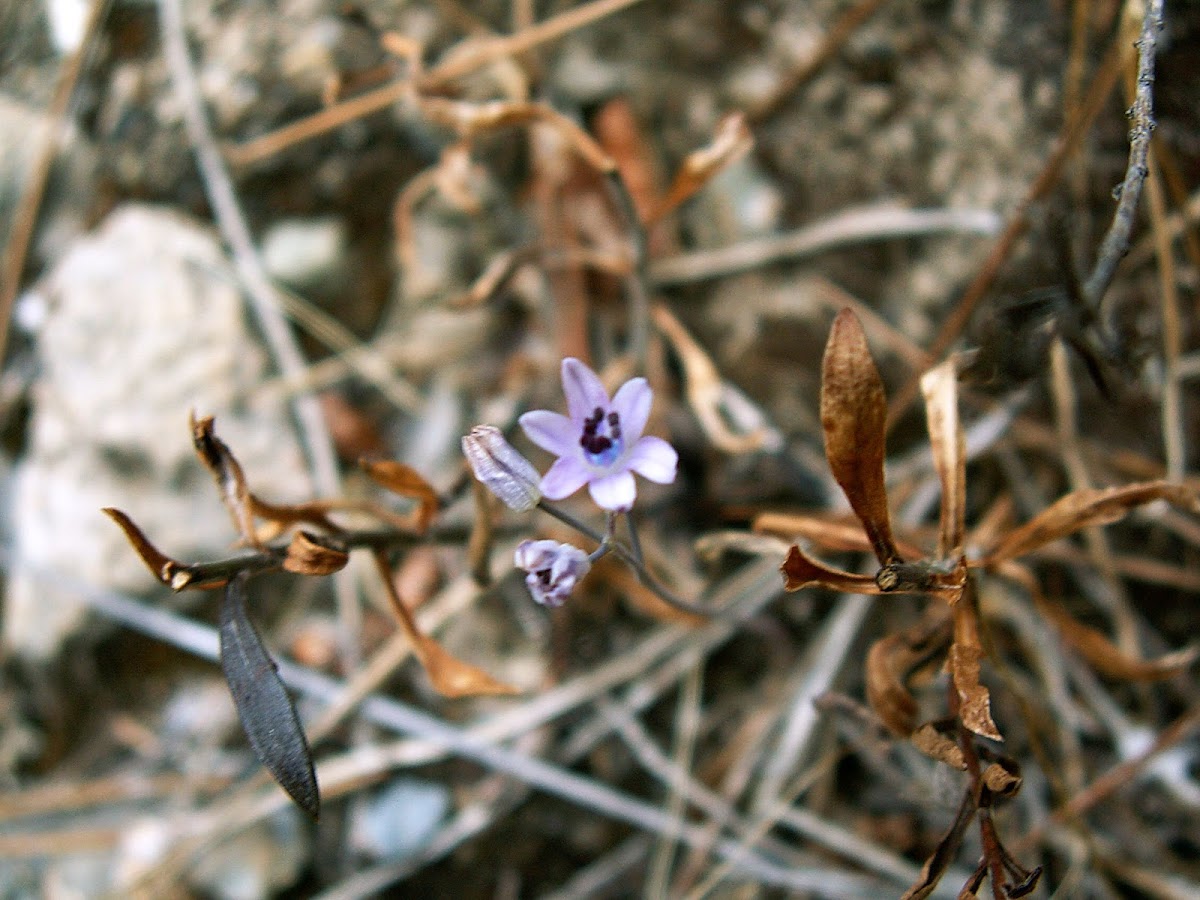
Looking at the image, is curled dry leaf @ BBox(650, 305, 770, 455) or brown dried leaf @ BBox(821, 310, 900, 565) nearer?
brown dried leaf @ BBox(821, 310, 900, 565)

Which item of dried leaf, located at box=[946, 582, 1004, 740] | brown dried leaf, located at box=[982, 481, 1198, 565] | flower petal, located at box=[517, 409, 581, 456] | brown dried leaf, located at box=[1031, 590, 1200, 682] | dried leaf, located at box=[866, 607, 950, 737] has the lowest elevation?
brown dried leaf, located at box=[1031, 590, 1200, 682]

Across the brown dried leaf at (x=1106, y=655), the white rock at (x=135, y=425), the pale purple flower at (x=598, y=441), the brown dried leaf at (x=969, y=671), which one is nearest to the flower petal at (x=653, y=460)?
the pale purple flower at (x=598, y=441)

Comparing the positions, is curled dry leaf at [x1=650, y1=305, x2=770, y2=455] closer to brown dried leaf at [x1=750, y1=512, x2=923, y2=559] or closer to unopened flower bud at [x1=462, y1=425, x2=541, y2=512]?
brown dried leaf at [x1=750, y1=512, x2=923, y2=559]

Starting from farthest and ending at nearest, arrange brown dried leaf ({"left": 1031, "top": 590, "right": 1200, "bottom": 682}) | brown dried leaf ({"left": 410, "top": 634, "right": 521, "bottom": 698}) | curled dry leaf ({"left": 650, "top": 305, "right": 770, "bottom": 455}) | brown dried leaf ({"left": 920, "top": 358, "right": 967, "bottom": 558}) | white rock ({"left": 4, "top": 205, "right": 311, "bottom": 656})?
white rock ({"left": 4, "top": 205, "right": 311, "bottom": 656}), curled dry leaf ({"left": 650, "top": 305, "right": 770, "bottom": 455}), brown dried leaf ({"left": 1031, "top": 590, "right": 1200, "bottom": 682}), brown dried leaf ({"left": 410, "top": 634, "right": 521, "bottom": 698}), brown dried leaf ({"left": 920, "top": 358, "right": 967, "bottom": 558})

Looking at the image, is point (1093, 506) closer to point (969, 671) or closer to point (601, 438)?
point (969, 671)

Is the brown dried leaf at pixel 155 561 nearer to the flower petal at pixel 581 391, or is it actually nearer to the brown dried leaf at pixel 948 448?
the flower petal at pixel 581 391

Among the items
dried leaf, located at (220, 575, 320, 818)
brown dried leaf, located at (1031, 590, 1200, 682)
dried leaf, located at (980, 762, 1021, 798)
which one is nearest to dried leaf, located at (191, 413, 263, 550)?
dried leaf, located at (220, 575, 320, 818)

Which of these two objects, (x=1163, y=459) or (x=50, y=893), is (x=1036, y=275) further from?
(x=50, y=893)
